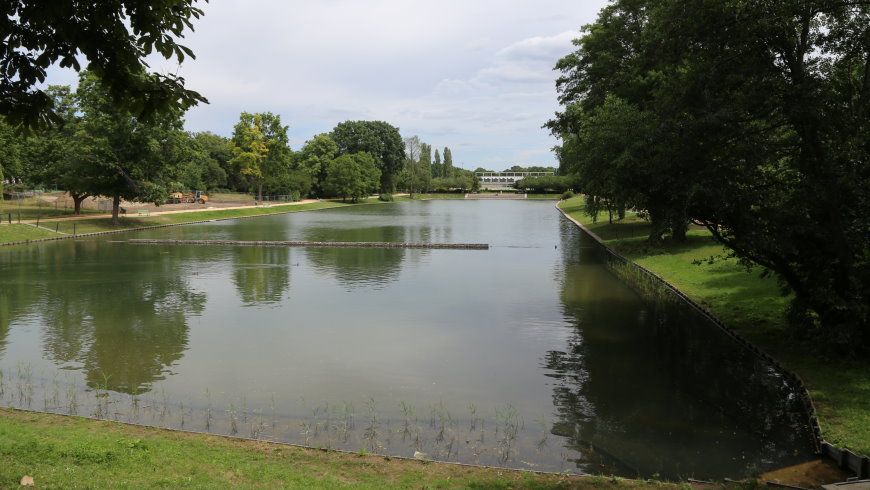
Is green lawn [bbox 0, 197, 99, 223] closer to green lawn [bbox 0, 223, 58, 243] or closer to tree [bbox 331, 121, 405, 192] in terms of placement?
green lawn [bbox 0, 223, 58, 243]

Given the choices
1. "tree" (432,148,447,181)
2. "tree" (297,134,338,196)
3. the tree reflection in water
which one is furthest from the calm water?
"tree" (432,148,447,181)

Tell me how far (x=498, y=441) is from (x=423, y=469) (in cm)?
202

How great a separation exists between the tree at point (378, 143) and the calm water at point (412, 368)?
316 feet

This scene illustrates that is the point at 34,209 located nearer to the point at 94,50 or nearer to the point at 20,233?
the point at 20,233

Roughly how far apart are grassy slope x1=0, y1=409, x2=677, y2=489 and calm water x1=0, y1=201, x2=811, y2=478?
1.08m

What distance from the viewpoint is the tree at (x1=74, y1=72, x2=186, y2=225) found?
4478cm

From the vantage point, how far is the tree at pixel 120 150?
44.8m

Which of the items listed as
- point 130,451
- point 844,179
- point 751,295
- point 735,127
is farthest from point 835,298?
point 130,451

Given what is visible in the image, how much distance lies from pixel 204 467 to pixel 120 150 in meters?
46.2

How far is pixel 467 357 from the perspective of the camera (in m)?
13.8

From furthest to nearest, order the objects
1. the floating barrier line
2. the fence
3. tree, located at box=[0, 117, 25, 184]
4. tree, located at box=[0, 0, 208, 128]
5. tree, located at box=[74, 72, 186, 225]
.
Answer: tree, located at box=[0, 117, 25, 184] → tree, located at box=[74, 72, 186, 225] → the floating barrier line → the fence → tree, located at box=[0, 0, 208, 128]

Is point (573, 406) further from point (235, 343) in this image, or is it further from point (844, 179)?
point (235, 343)

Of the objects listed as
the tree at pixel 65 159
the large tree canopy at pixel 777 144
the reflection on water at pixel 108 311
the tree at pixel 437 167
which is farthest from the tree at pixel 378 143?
the large tree canopy at pixel 777 144

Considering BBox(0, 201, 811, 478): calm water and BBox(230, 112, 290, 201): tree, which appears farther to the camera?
BBox(230, 112, 290, 201): tree
